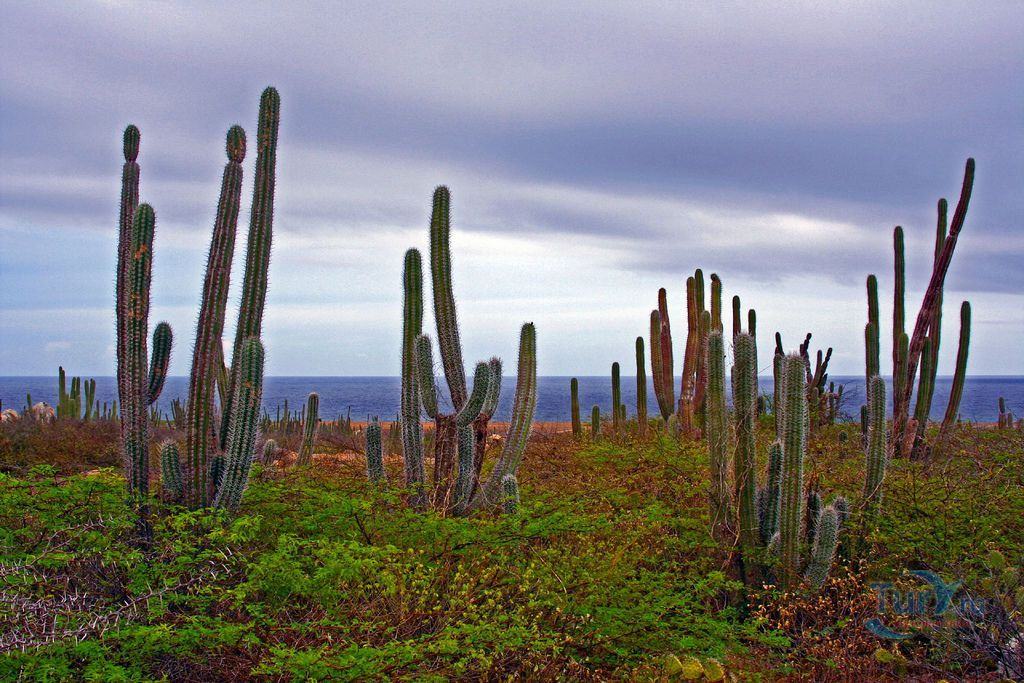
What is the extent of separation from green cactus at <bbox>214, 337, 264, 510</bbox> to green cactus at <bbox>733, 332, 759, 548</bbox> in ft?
13.6

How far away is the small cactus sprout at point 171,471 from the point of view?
7.50 metres

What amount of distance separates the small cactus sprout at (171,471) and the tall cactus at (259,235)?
0.41m

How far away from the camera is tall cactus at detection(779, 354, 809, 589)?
7957mm

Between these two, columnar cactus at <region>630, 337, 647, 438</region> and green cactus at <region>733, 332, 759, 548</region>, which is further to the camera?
columnar cactus at <region>630, 337, 647, 438</region>

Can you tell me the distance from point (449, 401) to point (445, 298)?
1018mm

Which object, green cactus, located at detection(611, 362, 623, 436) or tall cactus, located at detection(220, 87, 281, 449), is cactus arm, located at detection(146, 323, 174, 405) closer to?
tall cactus, located at detection(220, 87, 281, 449)

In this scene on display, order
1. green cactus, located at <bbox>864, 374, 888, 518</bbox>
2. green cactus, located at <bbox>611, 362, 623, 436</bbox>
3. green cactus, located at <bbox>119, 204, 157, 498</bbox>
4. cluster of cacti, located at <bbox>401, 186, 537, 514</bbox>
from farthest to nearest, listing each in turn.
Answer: green cactus, located at <bbox>611, 362, 623, 436</bbox>
green cactus, located at <bbox>864, 374, 888, 518</bbox>
cluster of cacti, located at <bbox>401, 186, 537, 514</bbox>
green cactus, located at <bbox>119, 204, 157, 498</bbox>

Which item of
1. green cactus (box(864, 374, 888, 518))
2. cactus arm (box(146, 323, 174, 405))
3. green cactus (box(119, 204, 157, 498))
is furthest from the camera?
green cactus (box(864, 374, 888, 518))

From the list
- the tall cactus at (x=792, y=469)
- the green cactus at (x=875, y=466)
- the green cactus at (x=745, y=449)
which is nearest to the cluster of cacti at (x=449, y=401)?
the green cactus at (x=745, y=449)

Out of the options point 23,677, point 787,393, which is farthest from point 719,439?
point 23,677

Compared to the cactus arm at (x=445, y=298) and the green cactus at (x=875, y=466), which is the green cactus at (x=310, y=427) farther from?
the green cactus at (x=875, y=466)

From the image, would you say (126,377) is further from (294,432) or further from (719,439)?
(294,432)

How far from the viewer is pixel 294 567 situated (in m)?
5.82

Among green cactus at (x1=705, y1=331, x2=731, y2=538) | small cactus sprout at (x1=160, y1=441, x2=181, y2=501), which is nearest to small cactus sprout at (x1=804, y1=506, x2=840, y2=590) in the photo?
green cactus at (x1=705, y1=331, x2=731, y2=538)
